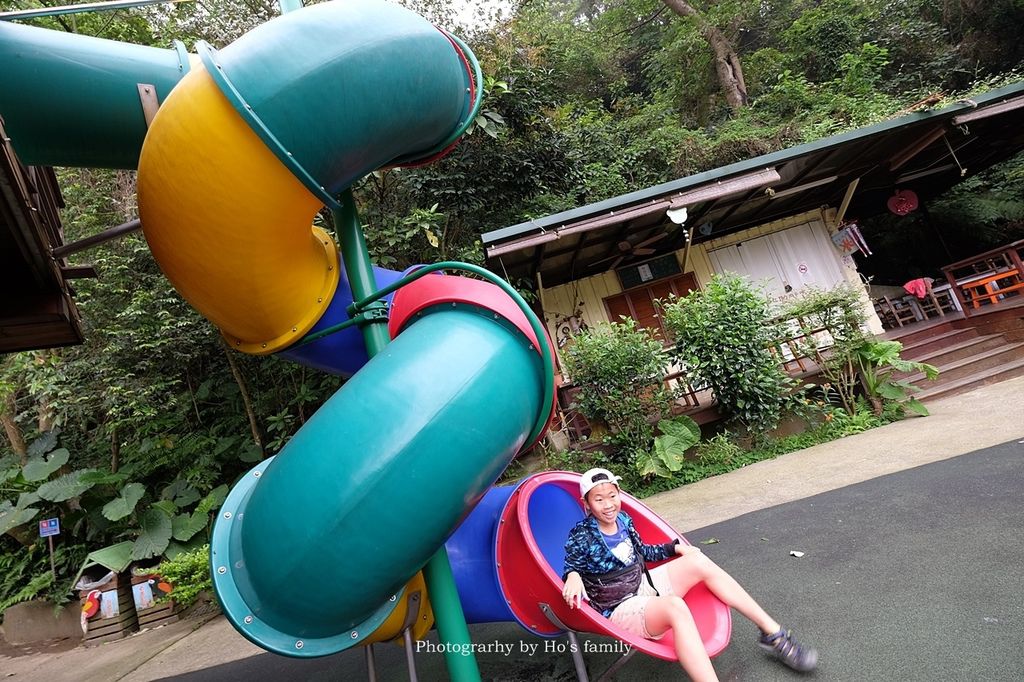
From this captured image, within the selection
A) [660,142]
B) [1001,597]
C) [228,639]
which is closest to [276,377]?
[228,639]

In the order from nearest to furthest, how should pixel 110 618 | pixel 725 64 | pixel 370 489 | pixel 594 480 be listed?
1. pixel 370 489
2. pixel 594 480
3. pixel 110 618
4. pixel 725 64

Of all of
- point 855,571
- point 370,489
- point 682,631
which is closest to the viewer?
point 370,489

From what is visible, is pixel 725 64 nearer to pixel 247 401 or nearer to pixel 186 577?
pixel 247 401

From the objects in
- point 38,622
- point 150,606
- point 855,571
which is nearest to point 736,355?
point 855,571

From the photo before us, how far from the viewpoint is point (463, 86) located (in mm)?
2348

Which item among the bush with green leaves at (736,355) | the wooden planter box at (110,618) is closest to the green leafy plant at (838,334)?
the bush with green leaves at (736,355)

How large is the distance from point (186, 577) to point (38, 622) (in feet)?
10.3

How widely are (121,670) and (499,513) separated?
4.96 m

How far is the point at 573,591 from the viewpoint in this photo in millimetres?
1979

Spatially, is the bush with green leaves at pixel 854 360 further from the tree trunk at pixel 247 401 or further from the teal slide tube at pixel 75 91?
the tree trunk at pixel 247 401

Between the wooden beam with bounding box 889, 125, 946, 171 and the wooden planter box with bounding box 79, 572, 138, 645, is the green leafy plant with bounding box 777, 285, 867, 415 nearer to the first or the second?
the wooden beam with bounding box 889, 125, 946, 171

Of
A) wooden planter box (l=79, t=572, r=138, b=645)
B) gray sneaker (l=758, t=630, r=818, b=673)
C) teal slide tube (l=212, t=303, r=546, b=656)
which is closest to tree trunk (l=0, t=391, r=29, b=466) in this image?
wooden planter box (l=79, t=572, r=138, b=645)

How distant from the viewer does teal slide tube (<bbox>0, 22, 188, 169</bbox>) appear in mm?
1890

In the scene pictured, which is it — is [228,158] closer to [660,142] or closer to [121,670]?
[121,670]
